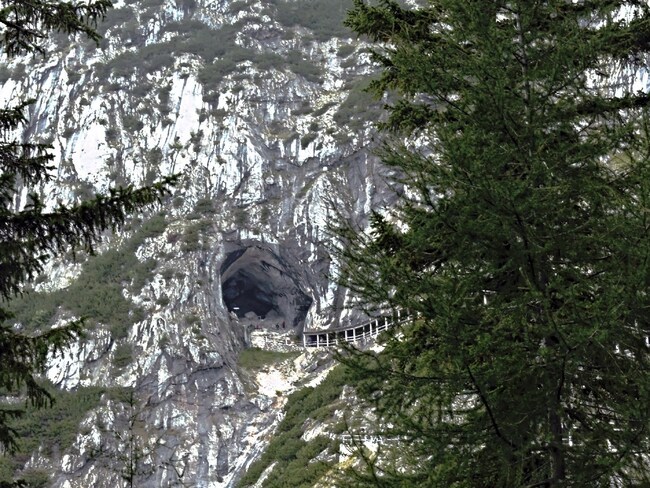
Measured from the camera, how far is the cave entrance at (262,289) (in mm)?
113688

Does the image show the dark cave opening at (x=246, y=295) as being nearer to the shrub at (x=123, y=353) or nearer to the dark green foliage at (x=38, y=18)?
the shrub at (x=123, y=353)

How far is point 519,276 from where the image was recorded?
8.12 m

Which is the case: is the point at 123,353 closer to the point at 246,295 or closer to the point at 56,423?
the point at 56,423

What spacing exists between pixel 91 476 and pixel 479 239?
89312mm

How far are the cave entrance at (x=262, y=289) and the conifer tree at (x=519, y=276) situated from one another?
10417 centimetres

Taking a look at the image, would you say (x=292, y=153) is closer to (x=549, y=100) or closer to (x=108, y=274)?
(x=108, y=274)

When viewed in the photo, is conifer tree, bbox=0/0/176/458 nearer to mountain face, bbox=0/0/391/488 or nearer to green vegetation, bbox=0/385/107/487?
mountain face, bbox=0/0/391/488

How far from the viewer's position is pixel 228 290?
117750 millimetres

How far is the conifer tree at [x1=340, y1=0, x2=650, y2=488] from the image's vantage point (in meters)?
6.93

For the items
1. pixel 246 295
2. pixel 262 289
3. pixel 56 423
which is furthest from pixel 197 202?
pixel 56 423

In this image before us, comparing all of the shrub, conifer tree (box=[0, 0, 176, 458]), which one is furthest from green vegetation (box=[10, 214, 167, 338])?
conifer tree (box=[0, 0, 176, 458])

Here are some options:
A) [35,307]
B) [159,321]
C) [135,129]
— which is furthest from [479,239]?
[135,129]

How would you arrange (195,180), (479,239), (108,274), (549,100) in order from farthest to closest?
1. (195,180)
2. (108,274)
3. (549,100)
4. (479,239)

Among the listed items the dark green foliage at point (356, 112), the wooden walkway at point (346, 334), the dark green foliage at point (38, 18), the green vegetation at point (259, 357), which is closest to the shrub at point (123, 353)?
the green vegetation at point (259, 357)
